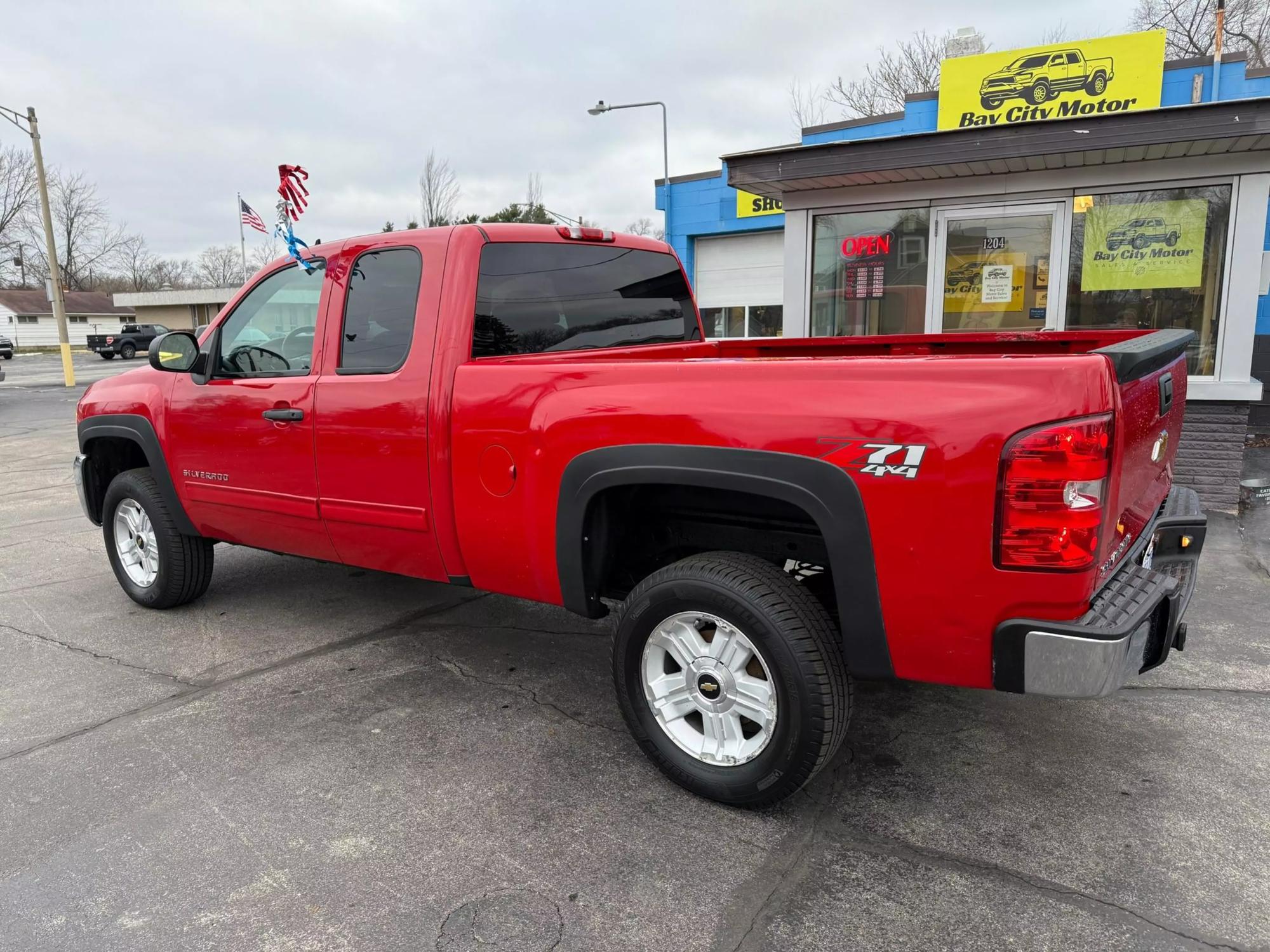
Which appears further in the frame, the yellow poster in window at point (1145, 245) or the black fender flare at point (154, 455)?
the yellow poster in window at point (1145, 245)

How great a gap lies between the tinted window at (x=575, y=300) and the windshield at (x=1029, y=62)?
Result: 11.1 metres

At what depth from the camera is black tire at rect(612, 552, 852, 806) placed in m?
2.61

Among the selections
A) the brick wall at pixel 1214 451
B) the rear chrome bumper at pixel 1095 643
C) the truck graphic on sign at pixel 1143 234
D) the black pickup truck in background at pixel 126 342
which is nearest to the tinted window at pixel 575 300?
the rear chrome bumper at pixel 1095 643

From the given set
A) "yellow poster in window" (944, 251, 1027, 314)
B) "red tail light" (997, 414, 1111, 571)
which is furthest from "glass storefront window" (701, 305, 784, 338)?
"red tail light" (997, 414, 1111, 571)

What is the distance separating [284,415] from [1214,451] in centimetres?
713

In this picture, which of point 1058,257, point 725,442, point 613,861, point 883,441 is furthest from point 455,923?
point 1058,257

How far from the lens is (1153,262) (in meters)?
7.38

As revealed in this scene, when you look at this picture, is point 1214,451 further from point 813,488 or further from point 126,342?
point 126,342

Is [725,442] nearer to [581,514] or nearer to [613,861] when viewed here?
[581,514]

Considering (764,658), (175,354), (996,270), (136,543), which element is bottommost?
(136,543)

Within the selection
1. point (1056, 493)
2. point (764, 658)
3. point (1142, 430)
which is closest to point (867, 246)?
point (1142, 430)

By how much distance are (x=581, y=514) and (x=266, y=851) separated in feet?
4.77

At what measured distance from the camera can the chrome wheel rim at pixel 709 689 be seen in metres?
2.79

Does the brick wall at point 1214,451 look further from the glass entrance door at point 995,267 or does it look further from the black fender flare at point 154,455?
the black fender flare at point 154,455
